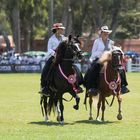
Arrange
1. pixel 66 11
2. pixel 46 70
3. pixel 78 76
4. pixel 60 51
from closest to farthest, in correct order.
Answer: pixel 60 51
pixel 46 70
pixel 78 76
pixel 66 11

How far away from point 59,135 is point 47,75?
125 inches

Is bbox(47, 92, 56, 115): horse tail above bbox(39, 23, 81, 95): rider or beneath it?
beneath

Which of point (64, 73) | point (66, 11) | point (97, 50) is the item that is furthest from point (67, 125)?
point (66, 11)

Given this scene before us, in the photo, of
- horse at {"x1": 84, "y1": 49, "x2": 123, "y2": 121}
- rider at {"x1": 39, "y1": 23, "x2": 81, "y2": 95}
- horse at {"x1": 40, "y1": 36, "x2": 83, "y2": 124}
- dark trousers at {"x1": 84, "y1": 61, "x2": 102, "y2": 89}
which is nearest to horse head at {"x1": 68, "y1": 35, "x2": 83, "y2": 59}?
horse at {"x1": 40, "y1": 36, "x2": 83, "y2": 124}

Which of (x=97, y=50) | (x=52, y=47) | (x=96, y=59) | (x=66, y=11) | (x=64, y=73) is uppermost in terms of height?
(x=66, y=11)

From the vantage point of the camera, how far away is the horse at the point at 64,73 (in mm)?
14344

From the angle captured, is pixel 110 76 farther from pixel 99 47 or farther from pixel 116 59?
pixel 99 47

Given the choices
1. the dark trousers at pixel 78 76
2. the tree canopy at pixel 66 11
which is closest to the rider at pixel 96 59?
the dark trousers at pixel 78 76

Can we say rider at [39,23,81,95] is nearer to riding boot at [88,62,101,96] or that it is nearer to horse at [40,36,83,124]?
horse at [40,36,83,124]

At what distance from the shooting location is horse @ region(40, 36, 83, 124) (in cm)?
1434

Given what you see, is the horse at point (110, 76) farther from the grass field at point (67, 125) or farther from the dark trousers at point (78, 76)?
the grass field at point (67, 125)

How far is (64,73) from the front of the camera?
48.0 ft

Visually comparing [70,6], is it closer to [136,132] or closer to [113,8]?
[113,8]

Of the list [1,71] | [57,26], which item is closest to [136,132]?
[57,26]
